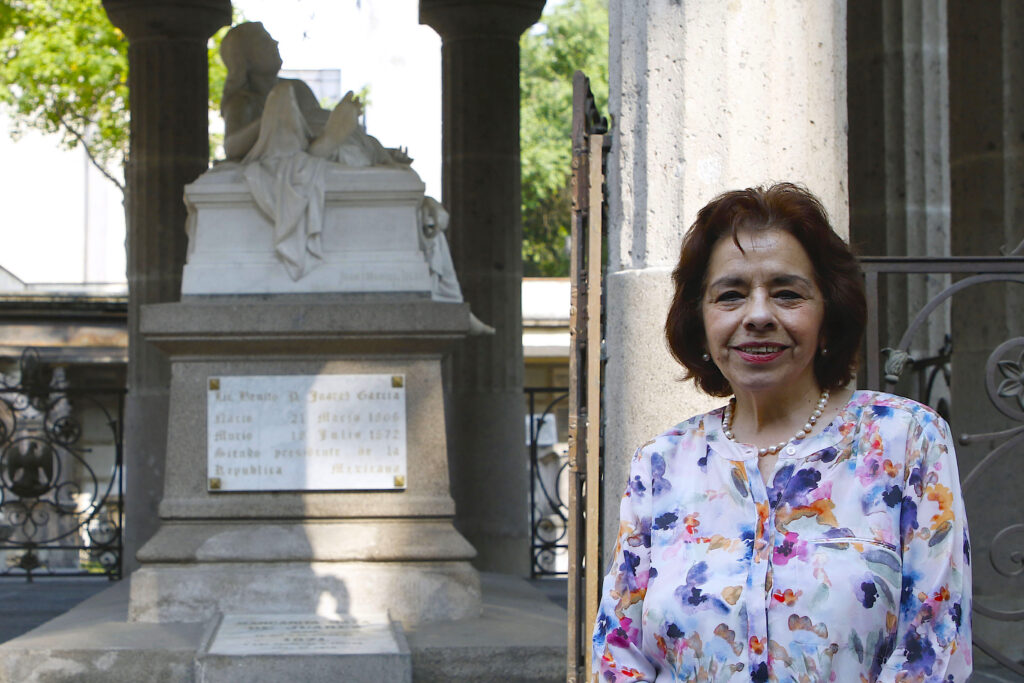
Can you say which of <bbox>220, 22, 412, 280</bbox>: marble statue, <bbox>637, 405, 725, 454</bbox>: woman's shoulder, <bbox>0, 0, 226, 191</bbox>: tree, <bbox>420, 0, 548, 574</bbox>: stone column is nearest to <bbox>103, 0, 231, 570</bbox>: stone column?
<bbox>420, 0, 548, 574</bbox>: stone column

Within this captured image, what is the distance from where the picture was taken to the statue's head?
8787 millimetres

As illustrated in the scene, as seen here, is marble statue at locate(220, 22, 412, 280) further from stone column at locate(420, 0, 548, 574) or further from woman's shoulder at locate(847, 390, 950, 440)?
woman's shoulder at locate(847, 390, 950, 440)

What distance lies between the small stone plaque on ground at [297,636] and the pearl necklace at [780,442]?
3.76m

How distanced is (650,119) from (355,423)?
355 cm

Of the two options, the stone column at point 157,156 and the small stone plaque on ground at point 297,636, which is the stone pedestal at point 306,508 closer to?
the small stone plaque on ground at point 297,636

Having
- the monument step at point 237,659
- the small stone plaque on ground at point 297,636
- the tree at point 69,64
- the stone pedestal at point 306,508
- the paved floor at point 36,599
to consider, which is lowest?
the paved floor at point 36,599

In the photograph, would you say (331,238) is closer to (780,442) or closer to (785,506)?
(780,442)

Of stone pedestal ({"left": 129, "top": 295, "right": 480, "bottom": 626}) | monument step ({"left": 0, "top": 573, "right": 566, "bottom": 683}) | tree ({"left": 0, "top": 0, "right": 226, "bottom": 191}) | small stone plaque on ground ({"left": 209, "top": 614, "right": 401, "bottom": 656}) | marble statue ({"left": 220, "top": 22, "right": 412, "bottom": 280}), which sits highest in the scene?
tree ({"left": 0, "top": 0, "right": 226, "bottom": 191})

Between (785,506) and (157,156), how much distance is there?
37.1 feet

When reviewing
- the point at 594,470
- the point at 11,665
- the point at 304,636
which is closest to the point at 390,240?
the point at 304,636

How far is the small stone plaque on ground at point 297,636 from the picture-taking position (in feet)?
20.1

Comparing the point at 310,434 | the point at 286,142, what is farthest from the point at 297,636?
the point at 286,142

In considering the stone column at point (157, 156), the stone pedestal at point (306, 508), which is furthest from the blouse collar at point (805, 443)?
the stone column at point (157, 156)

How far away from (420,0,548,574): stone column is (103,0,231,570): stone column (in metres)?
2.19
